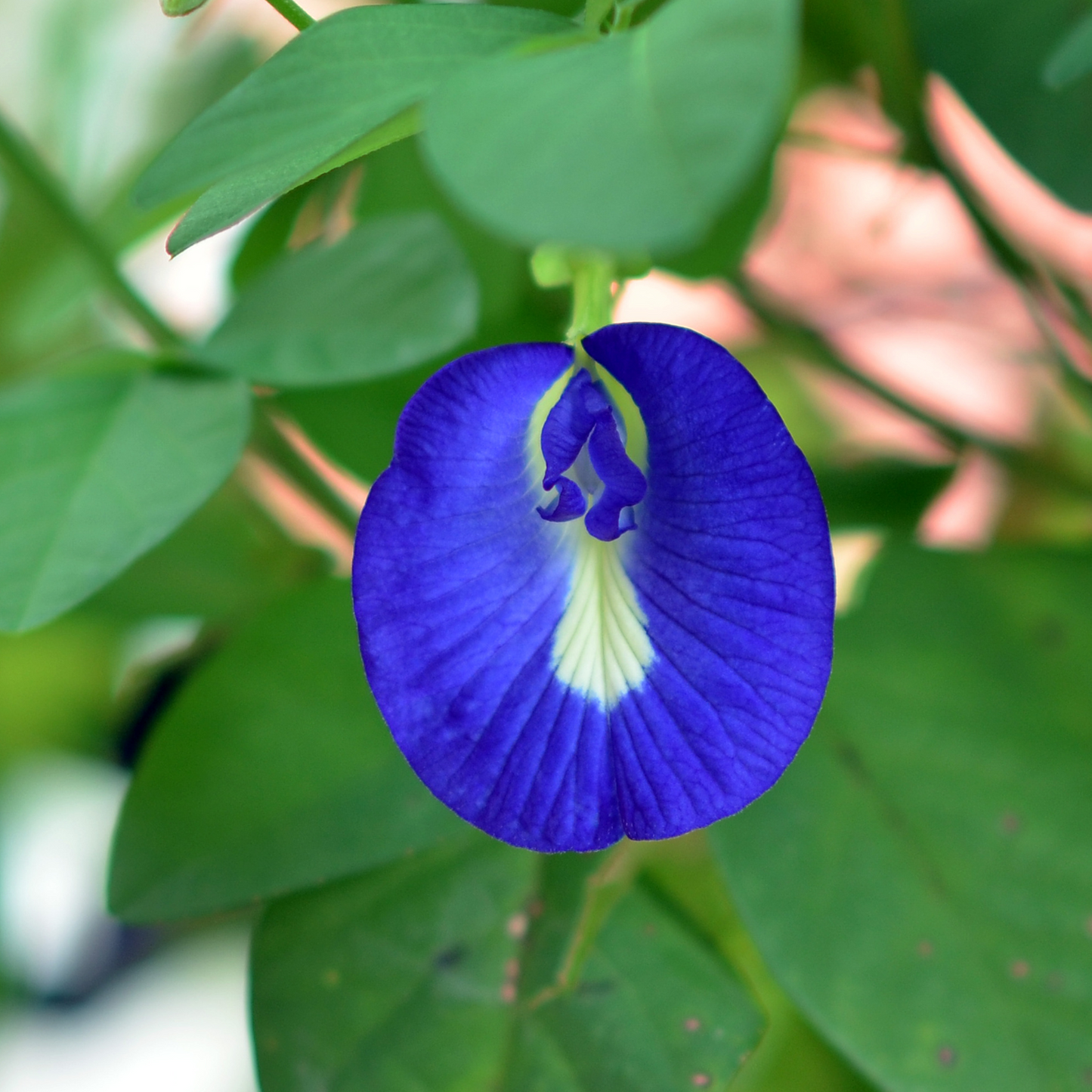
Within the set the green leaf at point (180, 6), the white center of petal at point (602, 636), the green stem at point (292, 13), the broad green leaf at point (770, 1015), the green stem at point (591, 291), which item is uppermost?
the green leaf at point (180, 6)

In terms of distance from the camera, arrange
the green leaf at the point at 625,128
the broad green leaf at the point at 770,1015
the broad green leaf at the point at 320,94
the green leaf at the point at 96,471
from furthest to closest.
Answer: the broad green leaf at the point at 770,1015 → the green leaf at the point at 96,471 → the broad green leaf at the point at 320,94 → the green leaf at the point at 625,128

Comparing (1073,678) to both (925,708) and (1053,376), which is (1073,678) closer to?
(925,708)

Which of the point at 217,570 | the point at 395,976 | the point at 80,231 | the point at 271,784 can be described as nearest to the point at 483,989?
the point at 395,976

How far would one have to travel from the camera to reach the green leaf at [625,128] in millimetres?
245

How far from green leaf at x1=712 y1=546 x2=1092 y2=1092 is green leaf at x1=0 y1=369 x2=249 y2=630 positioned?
0.31m

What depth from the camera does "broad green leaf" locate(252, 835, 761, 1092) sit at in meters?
0.58

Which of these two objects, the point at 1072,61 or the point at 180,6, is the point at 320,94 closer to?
the point at 180,6

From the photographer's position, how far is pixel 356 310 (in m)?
0.57

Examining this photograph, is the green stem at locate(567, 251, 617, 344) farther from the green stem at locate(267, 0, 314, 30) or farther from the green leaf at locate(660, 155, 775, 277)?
the green leaf at locate(660, 155, 775, 277)

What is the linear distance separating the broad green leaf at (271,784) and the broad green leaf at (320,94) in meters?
0.32

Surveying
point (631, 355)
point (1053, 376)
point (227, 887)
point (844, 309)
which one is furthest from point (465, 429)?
point (844, 309)

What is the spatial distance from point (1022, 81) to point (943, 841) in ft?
1.35

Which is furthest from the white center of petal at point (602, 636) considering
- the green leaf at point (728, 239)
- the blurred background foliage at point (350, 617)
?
the green leaf at point (728, 239)

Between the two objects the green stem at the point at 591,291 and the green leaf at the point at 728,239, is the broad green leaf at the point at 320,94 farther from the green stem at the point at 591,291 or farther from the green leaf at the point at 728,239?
the green leaf at the point at 728,239
